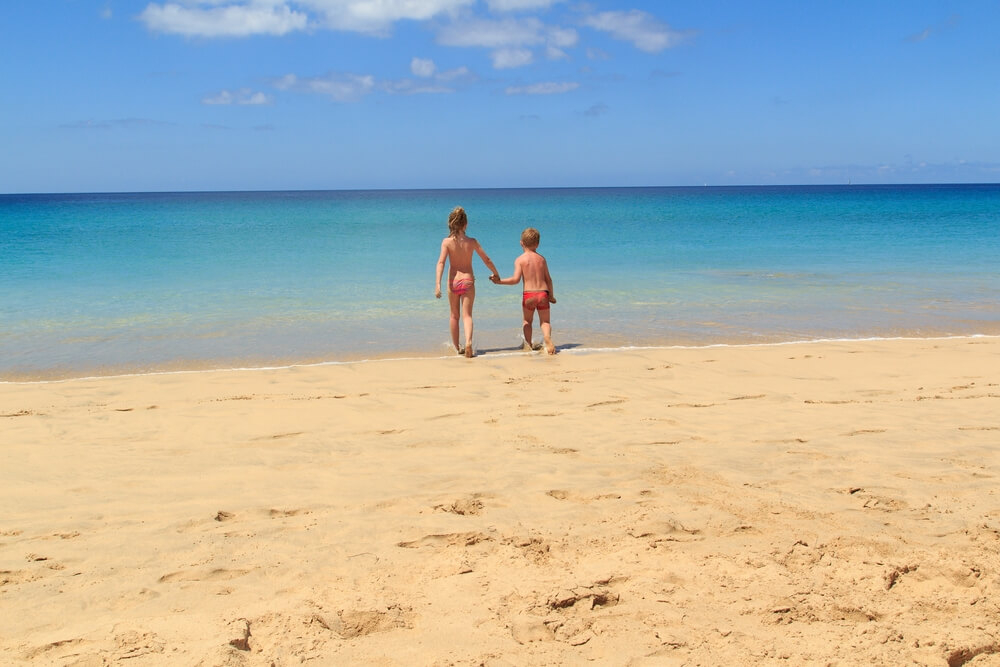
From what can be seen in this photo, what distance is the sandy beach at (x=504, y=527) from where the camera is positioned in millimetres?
2596

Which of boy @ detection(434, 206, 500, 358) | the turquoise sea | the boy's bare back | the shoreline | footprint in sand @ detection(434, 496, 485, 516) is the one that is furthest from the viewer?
the turquoise sea

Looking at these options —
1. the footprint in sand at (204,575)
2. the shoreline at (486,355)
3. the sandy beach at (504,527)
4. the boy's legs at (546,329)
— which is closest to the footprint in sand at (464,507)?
the sandy beach at (504,527)

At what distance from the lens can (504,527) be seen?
3508mm

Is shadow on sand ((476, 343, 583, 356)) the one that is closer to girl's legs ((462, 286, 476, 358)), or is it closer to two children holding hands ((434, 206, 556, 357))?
two children holding hands ((434, 206, 556, 357))

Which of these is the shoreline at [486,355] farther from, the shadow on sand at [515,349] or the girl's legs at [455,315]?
the girl's legs at [455,315]

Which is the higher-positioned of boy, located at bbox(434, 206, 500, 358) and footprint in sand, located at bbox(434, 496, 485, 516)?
boy, located at bbox(434, 206, 500, 358)

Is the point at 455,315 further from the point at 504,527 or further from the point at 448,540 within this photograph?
the point at 448,540

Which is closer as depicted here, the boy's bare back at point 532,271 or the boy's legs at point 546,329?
the boy's legs at point 546,329

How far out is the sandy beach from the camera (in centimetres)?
260

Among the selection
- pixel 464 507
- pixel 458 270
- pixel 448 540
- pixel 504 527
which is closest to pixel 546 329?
pixel 458 270

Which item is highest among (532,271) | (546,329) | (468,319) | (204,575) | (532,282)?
(532,271)

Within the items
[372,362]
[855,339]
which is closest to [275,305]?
[372,362]

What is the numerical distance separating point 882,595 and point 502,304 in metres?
9.61

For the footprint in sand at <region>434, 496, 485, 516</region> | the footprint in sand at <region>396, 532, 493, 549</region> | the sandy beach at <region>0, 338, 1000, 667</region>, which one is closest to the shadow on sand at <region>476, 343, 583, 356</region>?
the sandy beach at <region>0, 338, 1000, 667</region>
